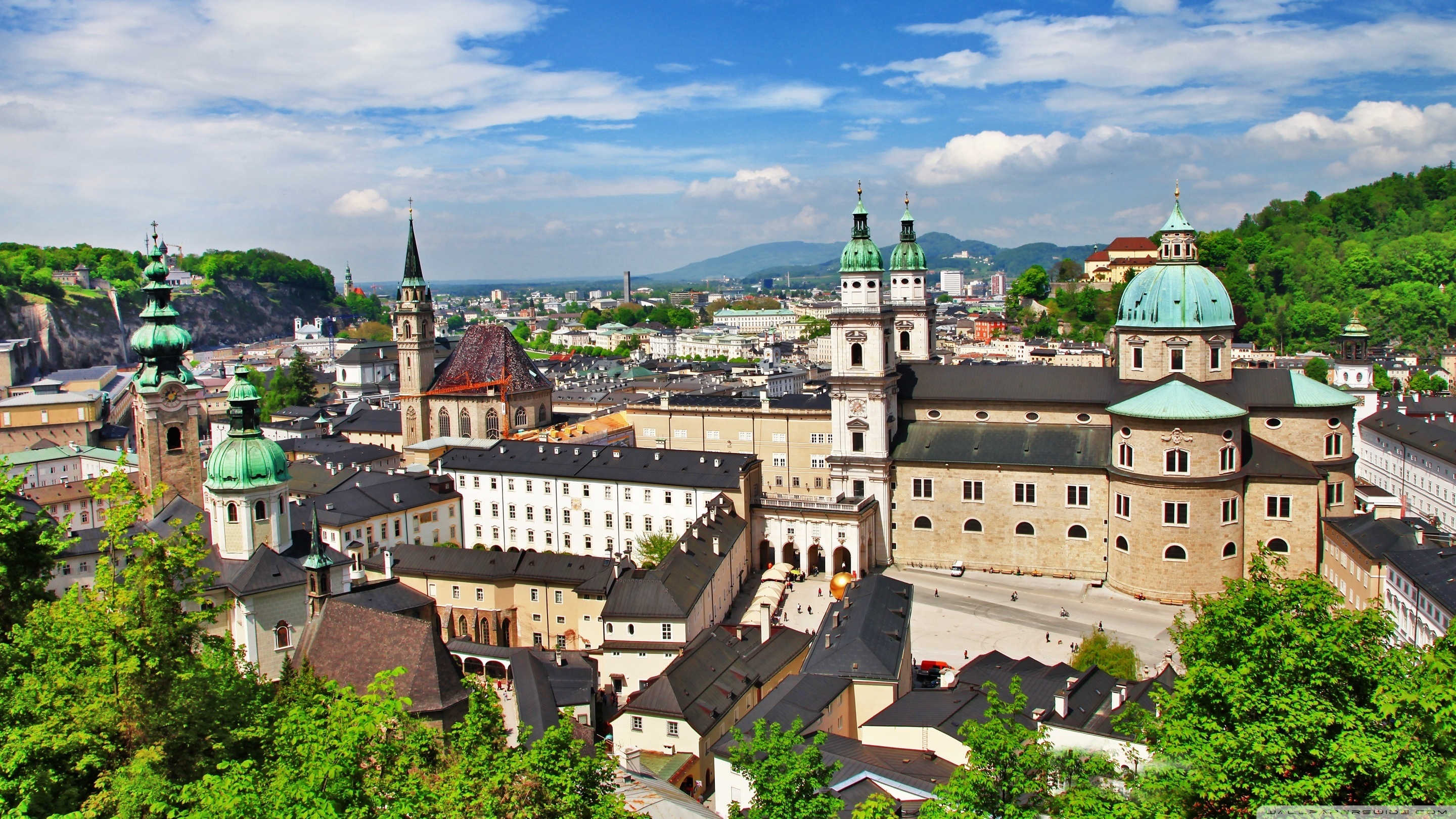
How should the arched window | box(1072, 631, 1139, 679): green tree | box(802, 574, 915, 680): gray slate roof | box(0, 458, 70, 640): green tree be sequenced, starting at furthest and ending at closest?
the arched window, box(1072, 631, 1139, 679): green tree, box(802, 574, 915, 680): gray slate roof, box(0, 458, 70, 640): green tree

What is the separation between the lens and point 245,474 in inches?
1652

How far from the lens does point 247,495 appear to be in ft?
137

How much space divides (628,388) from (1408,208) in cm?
13457

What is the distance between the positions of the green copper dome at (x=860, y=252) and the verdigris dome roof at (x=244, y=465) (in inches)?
1233

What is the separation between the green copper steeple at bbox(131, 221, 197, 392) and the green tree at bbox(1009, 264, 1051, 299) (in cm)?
13663

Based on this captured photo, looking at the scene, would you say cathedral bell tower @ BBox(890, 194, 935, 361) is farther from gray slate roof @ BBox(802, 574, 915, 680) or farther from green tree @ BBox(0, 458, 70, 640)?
green tree @ BBox(0, 458, 70, 640)

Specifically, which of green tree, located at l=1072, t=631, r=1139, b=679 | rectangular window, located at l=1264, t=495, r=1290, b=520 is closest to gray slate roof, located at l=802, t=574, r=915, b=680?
green tree, located at l=1072, t=631, r=1139, b=679

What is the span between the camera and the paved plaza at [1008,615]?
157ft

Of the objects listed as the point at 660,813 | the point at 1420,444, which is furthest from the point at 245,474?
the point at 1420,444

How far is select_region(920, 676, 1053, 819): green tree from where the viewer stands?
758 inches

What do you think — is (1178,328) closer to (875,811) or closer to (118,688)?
(875,811)

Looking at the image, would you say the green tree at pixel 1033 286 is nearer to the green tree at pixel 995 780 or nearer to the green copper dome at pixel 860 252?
the green copper dome at pixel 860 252

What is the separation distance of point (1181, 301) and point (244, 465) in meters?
46.5

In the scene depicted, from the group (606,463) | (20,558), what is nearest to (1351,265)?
(606,463)
